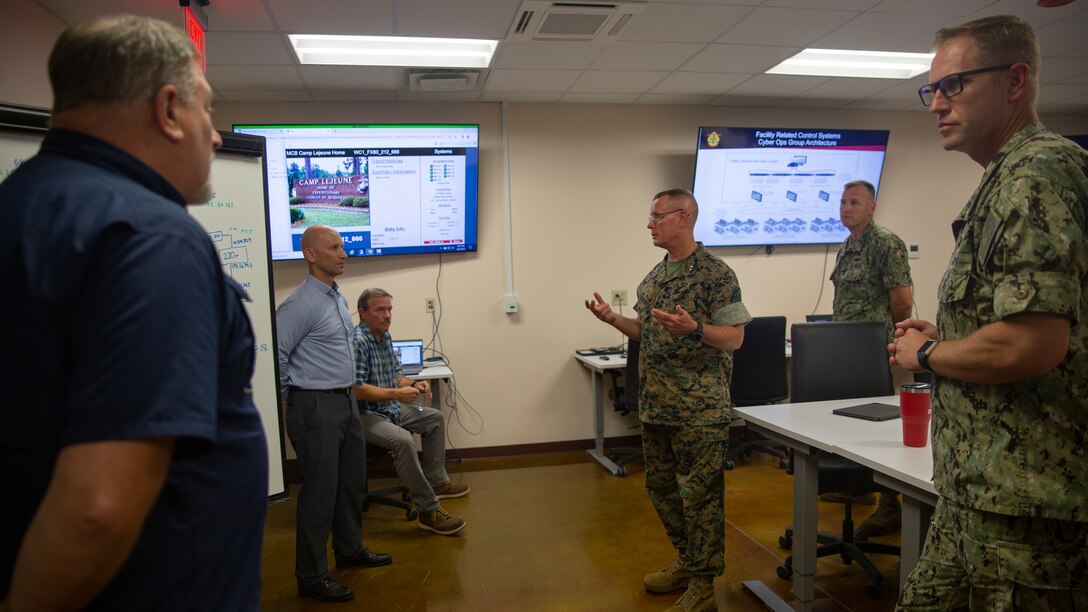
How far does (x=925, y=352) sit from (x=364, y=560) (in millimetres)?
2628

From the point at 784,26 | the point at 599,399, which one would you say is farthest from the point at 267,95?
the point at 784,26

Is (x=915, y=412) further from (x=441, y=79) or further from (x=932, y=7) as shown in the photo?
(x=441, y=79)

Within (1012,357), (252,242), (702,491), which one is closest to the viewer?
(1012,357)

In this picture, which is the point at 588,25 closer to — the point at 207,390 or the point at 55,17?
the point at 55,17


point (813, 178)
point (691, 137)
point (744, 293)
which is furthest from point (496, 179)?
point (813, 178)

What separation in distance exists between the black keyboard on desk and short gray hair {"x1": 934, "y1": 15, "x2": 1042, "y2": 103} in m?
3.59

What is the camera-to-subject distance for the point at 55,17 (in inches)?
117

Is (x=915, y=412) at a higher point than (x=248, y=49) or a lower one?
lower

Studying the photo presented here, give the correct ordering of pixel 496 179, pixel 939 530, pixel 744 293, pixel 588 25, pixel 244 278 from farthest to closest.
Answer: pixel 744 293
pixel 496 179
pixel 588 25
pixel 244 278
pixel 939 530

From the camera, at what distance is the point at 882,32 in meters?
3.61

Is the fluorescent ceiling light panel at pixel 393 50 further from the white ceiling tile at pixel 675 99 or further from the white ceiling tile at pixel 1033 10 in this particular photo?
the white ceiling tile at pixel 1033 10

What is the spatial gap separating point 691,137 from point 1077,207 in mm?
4023

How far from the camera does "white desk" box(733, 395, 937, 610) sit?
1752 millimetres

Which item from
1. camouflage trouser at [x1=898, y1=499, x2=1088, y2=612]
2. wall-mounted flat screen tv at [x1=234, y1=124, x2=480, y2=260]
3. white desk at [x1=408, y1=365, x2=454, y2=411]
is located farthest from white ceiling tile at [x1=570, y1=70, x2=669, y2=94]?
camouflage trouser at [x1=898, y1=499, x2=1088, y2=612]
